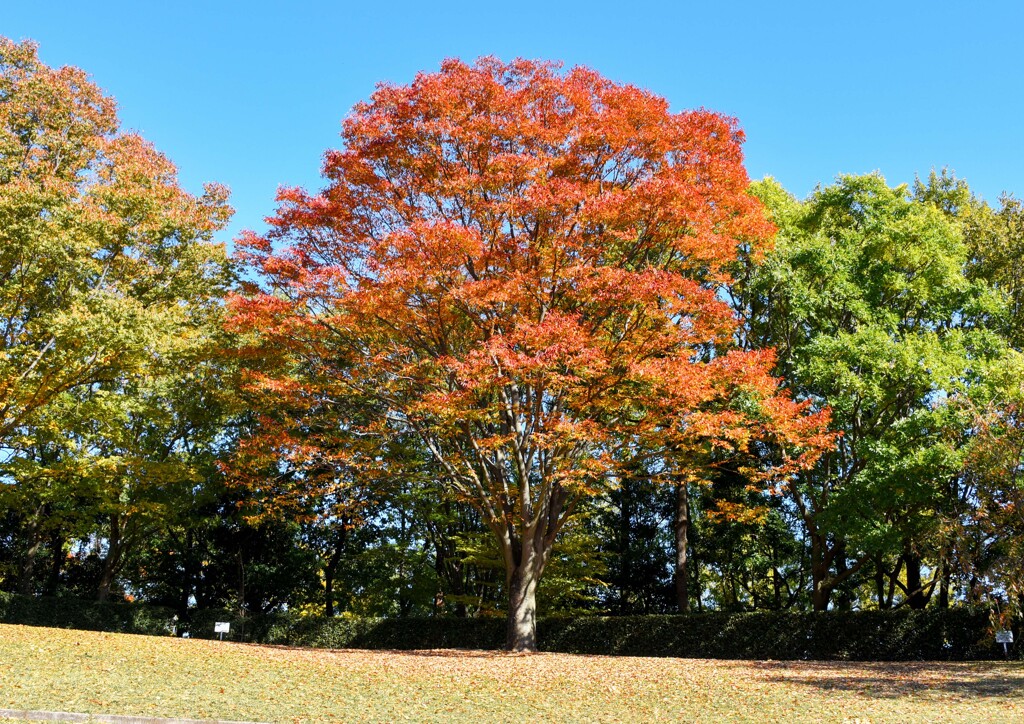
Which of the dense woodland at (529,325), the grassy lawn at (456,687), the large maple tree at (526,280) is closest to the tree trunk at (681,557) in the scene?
the dense woodland at (529,325)

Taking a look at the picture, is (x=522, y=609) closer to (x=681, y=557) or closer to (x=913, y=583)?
(x=681, y=557)

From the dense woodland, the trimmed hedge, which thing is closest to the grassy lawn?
the dense woodland

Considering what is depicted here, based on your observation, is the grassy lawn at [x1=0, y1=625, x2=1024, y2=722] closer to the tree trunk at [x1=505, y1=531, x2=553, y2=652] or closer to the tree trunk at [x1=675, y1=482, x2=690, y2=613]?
the tree trunk at [x1=505, y1=531, x2=553, y2=652]

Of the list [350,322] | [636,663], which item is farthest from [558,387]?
[636,663]

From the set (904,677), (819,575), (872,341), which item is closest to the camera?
(904,677)

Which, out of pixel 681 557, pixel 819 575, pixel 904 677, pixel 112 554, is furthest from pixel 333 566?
pixel 904 677

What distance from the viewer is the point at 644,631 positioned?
19359 millimetres

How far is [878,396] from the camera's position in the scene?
1672cm

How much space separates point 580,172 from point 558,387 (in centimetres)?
448

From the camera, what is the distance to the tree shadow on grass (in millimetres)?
10727

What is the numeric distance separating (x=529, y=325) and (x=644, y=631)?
32.8ft

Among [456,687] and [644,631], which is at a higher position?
[644,631]

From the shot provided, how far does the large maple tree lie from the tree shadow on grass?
12.1 feet

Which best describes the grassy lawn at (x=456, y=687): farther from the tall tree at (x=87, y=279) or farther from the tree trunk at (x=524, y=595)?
the tall tree at (x=87, y=279)
